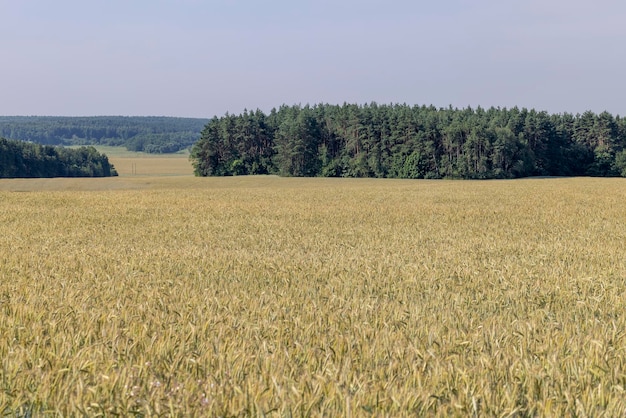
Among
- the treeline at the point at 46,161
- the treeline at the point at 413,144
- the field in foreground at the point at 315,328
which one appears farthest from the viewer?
the treeline at the point at 46,161

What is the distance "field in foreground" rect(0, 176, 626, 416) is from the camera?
335 cm

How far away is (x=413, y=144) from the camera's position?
3617 inches

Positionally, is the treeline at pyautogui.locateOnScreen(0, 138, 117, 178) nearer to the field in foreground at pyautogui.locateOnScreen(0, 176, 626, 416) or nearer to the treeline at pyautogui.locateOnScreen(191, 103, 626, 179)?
the treeline at pyautogui.locateOnScreen(191, 103, 626, 179)

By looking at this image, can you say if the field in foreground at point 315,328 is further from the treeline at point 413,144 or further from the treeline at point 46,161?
the treeline at point 46,161

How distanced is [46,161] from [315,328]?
5169 inches

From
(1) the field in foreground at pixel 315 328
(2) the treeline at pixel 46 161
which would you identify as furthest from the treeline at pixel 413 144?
(1) the field in foreground at pixel 315 328

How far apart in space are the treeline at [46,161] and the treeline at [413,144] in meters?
39.1

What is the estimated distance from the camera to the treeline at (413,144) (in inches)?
3524

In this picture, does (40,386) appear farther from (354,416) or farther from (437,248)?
(437,248)

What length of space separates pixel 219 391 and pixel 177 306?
9.12 ft

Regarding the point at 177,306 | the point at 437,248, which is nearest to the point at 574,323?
the point at 177,306

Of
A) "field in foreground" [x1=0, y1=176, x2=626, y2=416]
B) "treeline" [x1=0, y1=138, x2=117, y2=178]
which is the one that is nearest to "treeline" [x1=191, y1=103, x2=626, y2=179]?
"treeline" [x1=0, y1=138, x2=117, y2=178]

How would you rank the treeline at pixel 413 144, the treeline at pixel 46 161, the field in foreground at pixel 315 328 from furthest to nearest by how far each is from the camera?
the treeline at pixel 46 161 → the treeline at pixel 413 144 → the field in foreground at pixel 315 328

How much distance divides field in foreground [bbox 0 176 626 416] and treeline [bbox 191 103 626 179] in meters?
78.5
